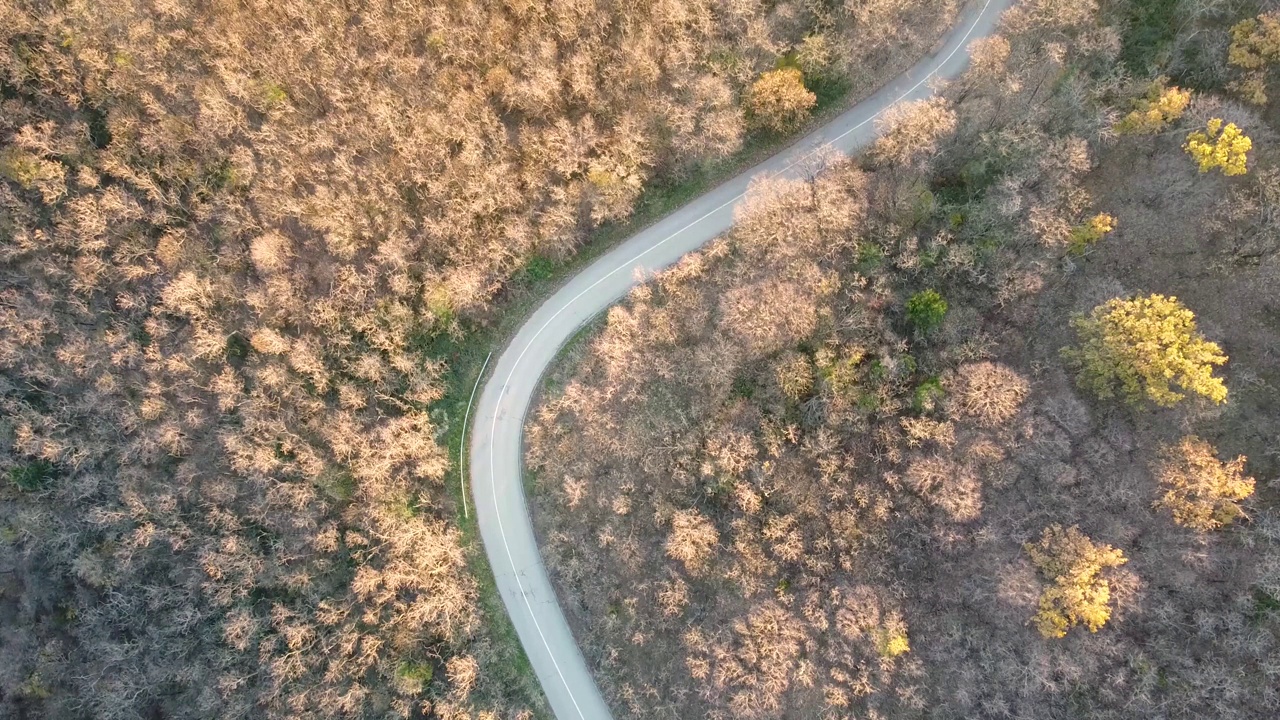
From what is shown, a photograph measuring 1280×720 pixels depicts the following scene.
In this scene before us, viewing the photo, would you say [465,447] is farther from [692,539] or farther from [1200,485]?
[1200,485]

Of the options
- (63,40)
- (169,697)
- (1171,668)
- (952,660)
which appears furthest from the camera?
(63,40)

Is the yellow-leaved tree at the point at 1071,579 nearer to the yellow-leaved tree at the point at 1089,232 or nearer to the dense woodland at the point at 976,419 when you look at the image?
the dense woodland at the point at 976,419

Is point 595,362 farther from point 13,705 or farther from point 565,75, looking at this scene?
point 13,705

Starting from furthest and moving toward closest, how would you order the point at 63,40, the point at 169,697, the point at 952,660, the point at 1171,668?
1. the point at 63,40
2. the point at 169,697
3. the point at 952,660
4. the point at 1171,668

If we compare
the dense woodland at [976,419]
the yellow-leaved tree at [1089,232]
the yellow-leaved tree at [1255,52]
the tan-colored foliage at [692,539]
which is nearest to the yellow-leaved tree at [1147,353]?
the dense woodland at [976,419]

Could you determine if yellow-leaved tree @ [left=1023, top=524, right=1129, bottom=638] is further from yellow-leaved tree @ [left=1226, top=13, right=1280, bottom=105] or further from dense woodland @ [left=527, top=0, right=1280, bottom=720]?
yellow-leaved tree @ [left=1226, top=13, right=1280, bottom=105]

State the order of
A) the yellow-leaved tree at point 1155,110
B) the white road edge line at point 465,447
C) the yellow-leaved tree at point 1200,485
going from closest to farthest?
1. the yellow-leaved tree at point 1200,485
2. the yellow-leaved tree at point 1155,110
3. the white road edge line at point 465,447

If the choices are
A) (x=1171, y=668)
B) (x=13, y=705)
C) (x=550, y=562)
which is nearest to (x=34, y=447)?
(x=13, y=705)
